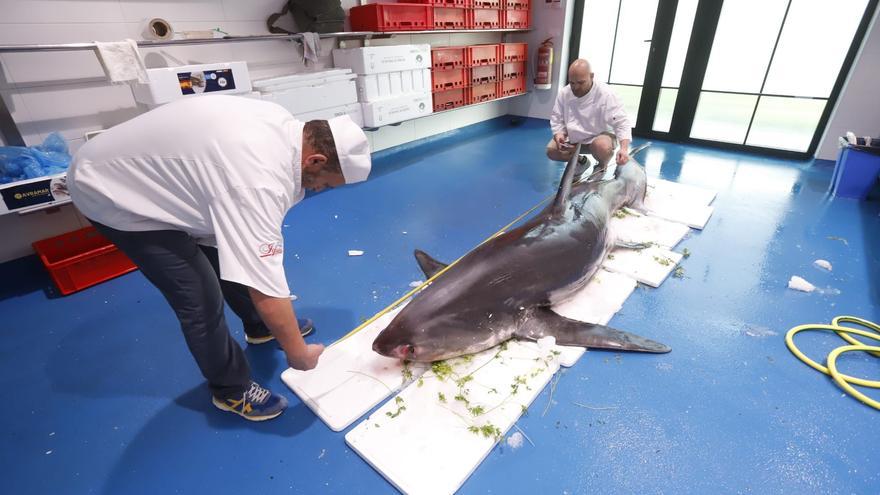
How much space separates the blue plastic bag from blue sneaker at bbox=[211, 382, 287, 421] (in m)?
2.06

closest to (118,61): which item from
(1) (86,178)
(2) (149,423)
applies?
(1) (86,178)

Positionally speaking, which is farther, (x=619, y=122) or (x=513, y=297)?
(x=619, y=122)

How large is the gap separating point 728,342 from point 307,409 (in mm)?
2186

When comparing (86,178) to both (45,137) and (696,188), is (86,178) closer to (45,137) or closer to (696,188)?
(45,137)

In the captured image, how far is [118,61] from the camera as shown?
2.87 m

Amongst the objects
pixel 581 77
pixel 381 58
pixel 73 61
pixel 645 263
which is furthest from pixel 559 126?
pixel 73 61

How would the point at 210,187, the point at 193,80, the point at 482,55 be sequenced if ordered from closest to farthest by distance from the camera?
the point at 210,187, the point at 193,80, the point at 482,55

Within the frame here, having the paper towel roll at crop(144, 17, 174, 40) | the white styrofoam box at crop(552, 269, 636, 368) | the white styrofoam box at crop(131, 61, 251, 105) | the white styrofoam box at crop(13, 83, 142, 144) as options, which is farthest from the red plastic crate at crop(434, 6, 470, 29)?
the white styrofoam box at crop(552, 269, 636, 368)

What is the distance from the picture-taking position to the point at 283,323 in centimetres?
139

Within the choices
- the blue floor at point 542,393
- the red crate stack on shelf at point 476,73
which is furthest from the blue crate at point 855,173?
the red crate stack on shelf at point 476,73

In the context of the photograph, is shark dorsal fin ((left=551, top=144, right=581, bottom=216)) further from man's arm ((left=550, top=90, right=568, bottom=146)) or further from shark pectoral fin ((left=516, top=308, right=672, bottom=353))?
man's arm ((left=550, top=90, right=568, bottom=146))

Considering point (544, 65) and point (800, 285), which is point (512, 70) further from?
point (800, 285)

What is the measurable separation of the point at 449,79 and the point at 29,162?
14.1 ft

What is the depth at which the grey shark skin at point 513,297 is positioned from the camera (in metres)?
2.03
